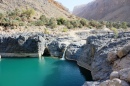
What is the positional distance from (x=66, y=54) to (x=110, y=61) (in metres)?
14.7

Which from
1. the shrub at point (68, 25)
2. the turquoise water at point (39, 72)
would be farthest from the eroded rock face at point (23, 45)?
the shrub at point (68, 25)

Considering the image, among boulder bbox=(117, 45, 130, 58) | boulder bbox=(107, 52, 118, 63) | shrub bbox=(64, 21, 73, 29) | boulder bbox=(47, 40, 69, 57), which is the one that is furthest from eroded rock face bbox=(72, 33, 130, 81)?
shrub bbox=(64, 21, 73, 29)

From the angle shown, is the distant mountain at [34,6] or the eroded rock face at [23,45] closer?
the eroded rock face at [23,45]

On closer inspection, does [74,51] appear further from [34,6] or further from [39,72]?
[34,6]

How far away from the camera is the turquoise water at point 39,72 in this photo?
742 inches

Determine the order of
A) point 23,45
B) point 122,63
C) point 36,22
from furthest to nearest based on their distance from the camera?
1. point 36,22
2. point 23,45
3. point 122,63

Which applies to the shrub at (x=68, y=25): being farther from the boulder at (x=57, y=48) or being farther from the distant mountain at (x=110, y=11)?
the distant mountain at (x=110, y=11)

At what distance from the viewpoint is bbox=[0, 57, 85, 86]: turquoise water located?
18.8 meters

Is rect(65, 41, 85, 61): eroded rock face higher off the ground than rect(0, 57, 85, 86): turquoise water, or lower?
higher

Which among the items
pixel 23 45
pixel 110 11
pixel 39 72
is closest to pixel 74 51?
pixel 39 72

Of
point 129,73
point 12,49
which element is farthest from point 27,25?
point 129,73

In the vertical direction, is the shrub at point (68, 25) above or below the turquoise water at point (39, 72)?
above

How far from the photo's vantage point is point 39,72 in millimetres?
22578

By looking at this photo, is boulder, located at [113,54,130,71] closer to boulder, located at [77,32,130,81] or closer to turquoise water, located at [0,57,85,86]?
boulder, located at [77,32,130,81]
